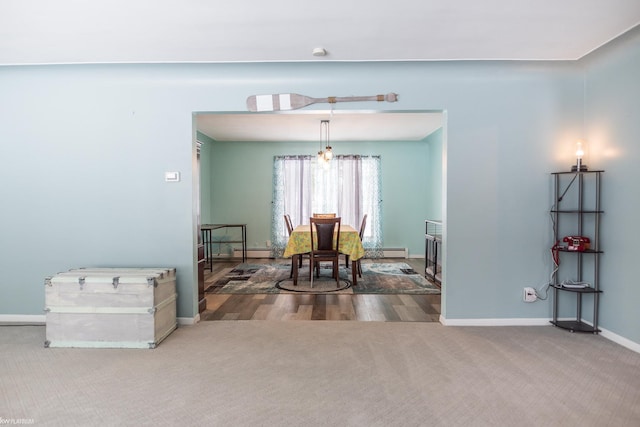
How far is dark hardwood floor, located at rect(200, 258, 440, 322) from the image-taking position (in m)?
3.56

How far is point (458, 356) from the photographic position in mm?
2650

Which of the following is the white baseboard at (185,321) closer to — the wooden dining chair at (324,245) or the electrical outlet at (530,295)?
the wooden dining chair at (324,245)

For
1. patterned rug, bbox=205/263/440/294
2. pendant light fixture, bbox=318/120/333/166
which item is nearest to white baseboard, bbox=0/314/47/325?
patterned rug, bbox=205/263/440/294

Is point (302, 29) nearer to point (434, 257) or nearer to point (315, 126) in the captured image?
point (315, 126)

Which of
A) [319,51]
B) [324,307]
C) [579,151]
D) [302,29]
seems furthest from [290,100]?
[579,151]

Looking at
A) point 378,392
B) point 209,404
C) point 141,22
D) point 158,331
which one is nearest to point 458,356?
point 378,392

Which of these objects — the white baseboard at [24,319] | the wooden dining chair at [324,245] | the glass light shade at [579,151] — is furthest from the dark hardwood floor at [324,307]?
the glass light shade at [579,151]

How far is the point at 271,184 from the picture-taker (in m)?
7.49

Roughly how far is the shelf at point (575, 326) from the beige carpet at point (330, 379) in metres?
0.07

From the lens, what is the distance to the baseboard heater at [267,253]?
24.2 feet

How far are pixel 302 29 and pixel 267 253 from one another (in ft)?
17.6

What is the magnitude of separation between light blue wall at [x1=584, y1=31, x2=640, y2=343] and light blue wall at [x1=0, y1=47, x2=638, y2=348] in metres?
0.20

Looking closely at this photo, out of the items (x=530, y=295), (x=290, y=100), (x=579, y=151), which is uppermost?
(x=290, y=100)

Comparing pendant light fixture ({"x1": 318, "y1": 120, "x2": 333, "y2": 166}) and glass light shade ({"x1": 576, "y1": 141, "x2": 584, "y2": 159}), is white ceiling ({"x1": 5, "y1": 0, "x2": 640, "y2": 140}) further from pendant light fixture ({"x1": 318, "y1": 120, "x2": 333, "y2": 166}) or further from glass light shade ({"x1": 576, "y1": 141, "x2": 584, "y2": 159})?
pendant light fixture ({"x1": 318, "y1": 120, "x2": 333, "y2": 166})
